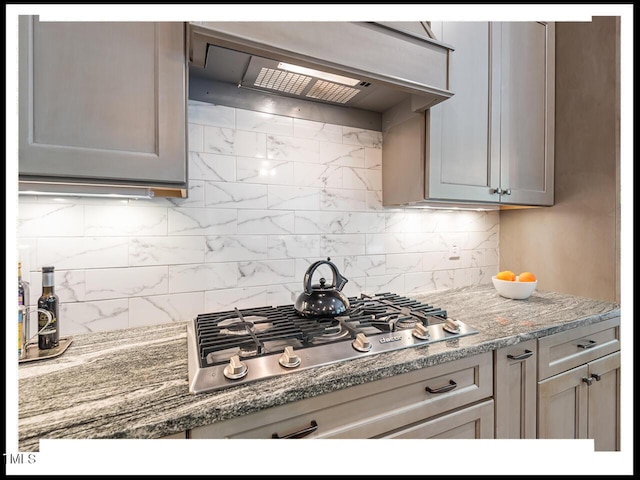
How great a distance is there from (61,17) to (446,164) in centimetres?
139

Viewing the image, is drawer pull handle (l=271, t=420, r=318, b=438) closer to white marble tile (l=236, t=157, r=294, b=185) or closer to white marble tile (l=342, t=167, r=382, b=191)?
white marble tile (l=236, t=157, r=294, b=185)

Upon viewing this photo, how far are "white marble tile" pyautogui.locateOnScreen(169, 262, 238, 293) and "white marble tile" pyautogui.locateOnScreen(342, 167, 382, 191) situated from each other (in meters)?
0.69

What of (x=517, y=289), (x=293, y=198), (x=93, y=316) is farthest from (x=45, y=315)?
(x=517, y=289)

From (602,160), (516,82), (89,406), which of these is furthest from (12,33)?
(602,160)

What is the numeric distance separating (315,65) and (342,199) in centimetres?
64

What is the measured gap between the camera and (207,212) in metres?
1.21

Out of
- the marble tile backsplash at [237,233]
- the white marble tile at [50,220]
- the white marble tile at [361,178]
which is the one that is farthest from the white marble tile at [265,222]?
the white marble tile at [50,220]

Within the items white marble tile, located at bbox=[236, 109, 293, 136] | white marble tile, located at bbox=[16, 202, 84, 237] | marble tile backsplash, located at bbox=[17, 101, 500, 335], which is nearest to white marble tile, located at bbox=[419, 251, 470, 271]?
marble tile backsplash, located at bbox=[17, 101, 500, 335]

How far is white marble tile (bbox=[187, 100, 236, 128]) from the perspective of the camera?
1181mm

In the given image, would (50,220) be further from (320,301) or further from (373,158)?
(373,158)

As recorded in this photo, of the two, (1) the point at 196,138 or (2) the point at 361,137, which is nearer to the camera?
(1) the point at 196,138

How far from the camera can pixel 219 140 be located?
1226 millimetres

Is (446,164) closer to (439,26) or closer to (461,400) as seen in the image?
(439,26)

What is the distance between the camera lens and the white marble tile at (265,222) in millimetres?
1280
